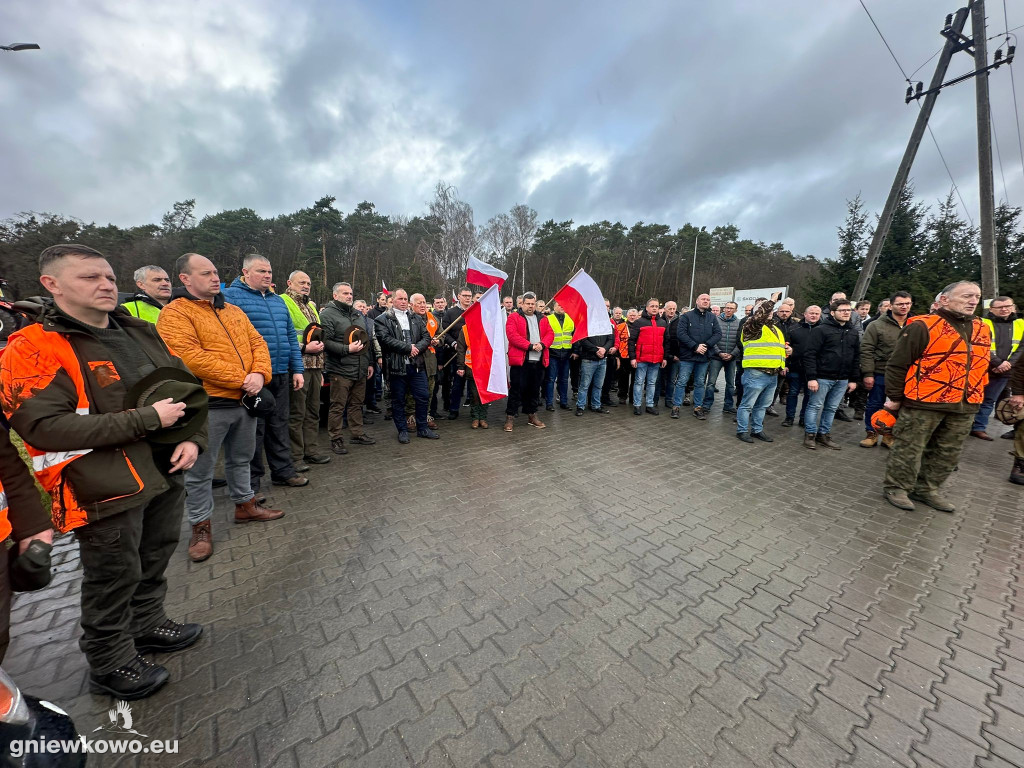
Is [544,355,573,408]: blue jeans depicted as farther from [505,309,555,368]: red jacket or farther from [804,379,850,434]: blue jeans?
[804,379,850,434]: blue jeans

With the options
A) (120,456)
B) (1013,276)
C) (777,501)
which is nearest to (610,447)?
(777,501)

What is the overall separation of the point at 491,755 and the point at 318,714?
80 cm

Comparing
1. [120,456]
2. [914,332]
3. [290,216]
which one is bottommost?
[120,456]

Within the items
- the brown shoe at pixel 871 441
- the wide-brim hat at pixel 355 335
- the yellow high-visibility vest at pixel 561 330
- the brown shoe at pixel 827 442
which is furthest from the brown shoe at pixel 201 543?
the brown shoe at pixel 871 441

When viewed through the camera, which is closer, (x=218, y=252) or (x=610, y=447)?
(x=610, y=447)

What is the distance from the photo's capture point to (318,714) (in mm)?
1787

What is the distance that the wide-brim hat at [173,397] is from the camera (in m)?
1.82

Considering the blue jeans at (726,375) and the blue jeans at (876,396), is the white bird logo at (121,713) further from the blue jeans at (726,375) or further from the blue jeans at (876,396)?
the blue jeans at (876,396)

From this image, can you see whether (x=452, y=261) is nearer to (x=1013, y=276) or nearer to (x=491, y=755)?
(x=1013, y=276)

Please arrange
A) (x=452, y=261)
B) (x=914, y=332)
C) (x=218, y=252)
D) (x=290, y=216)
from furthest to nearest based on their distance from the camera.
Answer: (x=290, y=216)
(x=218, y=252)
(x=452, y=261)
(x=914, y=332)

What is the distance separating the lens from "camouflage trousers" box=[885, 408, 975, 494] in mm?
3871

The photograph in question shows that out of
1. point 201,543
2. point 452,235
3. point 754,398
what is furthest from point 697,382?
point 452,235

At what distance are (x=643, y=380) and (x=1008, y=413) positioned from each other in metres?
4.44

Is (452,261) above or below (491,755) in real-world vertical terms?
above
